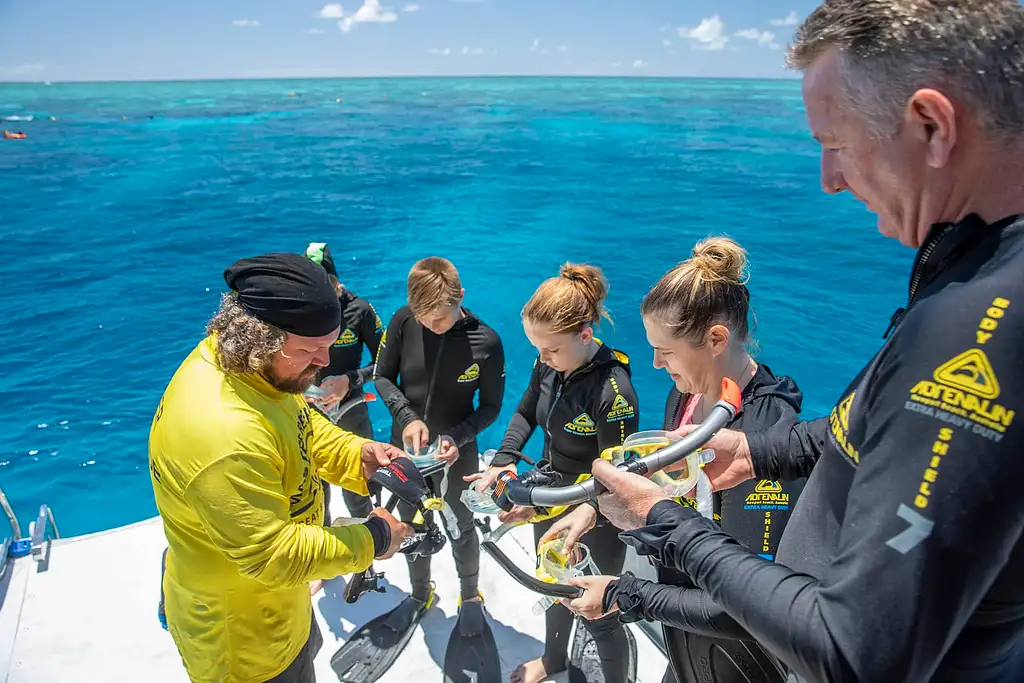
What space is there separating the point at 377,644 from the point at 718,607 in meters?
2.10

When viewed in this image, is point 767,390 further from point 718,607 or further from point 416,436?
point 416,436

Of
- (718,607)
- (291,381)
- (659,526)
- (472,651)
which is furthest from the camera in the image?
(472,651)

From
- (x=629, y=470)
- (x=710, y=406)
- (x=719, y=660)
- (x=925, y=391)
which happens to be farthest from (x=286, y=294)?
(x=719, y=660)

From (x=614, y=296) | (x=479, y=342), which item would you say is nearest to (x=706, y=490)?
(x=479, y=342)

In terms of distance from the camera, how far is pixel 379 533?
1.98m

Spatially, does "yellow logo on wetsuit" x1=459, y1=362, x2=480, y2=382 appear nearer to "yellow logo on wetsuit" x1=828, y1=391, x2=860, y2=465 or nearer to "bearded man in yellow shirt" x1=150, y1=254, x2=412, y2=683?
"bearded man in yellow shirt" x1=150, y1=254, x2=412, y2=683

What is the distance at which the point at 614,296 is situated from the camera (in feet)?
35.0

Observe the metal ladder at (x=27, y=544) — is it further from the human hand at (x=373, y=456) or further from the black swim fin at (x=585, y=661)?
the black swim fin at (x=585, y=661)

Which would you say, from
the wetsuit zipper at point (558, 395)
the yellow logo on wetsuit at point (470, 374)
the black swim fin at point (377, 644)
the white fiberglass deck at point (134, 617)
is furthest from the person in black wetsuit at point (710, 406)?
the black swim fin at point (377, 644)

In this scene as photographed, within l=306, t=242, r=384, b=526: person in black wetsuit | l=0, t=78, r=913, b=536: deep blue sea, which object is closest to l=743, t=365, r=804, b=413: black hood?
l=306, t=242, r=384, b=526: person in black wetsuit

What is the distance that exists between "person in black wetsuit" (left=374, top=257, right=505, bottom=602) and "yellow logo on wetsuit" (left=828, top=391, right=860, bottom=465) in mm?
2192

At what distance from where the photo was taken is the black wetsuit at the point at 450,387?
3127mm

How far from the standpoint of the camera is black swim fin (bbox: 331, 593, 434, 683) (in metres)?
2.86

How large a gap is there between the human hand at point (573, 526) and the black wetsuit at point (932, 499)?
1339 mm
